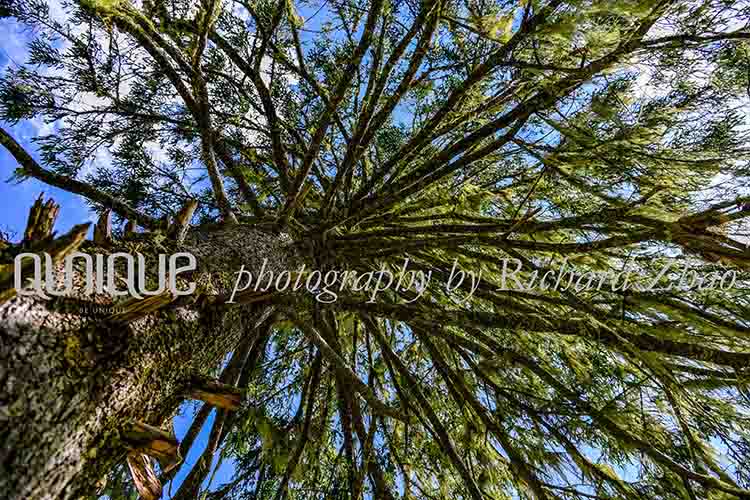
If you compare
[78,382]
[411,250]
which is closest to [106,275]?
[78,382]

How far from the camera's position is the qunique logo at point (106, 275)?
2.60 feet

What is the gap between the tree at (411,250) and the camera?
3.03 ft

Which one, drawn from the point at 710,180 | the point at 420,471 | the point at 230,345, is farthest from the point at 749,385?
the point at 420,471

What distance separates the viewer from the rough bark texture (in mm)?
708

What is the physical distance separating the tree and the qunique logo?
0.07 ft

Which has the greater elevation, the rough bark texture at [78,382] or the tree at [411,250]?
the tree at [411,250]

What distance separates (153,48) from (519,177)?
2258 mm

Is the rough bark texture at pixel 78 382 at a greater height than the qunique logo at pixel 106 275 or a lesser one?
lesser

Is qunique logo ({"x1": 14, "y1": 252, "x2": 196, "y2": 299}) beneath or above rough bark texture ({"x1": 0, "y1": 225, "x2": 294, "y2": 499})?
above

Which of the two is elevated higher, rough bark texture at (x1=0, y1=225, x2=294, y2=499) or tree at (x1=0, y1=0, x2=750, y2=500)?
tree at (x1=0, y1=0, x2=750, y2=500)

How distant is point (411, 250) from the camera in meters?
2.17

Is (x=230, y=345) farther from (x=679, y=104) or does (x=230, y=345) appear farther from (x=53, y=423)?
(x=679, y=104)

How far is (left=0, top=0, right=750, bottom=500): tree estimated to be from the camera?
924mm

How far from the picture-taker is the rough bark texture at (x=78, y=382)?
0.71 meters
